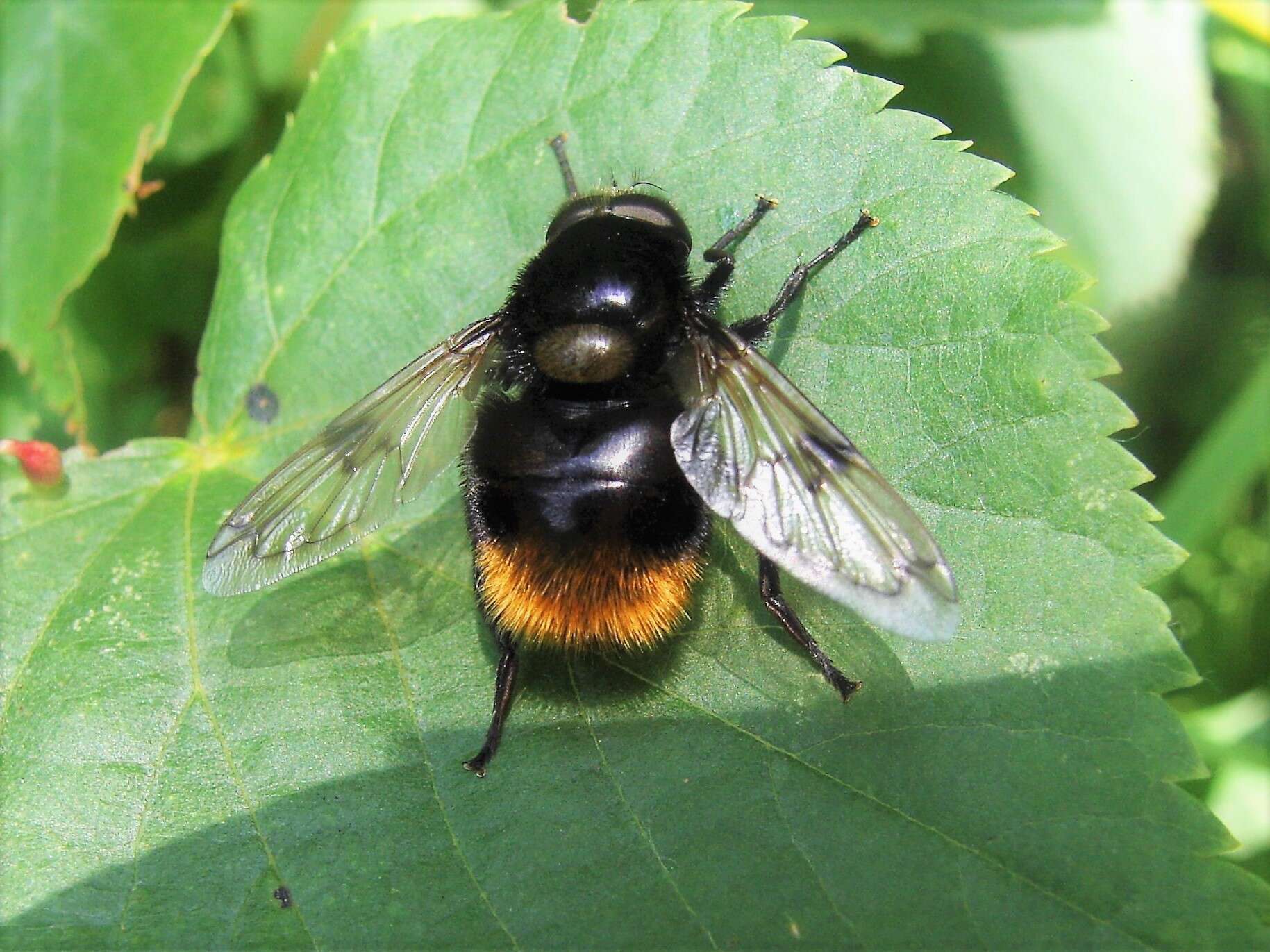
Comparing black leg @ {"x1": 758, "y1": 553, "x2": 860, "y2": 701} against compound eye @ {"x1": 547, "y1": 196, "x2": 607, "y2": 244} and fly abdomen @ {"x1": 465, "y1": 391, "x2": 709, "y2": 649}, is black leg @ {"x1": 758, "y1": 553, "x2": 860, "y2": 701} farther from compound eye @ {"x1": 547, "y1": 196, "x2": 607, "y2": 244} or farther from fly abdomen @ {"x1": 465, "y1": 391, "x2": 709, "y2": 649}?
compound eye @ {"x1": 547, "y1": 196, "x2": 607, "y2": 244}

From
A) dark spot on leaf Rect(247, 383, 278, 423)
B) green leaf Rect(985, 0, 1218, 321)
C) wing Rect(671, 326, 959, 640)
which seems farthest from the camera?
green leaf Rect(985, 0, 1218, 321)

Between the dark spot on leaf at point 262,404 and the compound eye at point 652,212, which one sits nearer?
the compound eye at point 652,212

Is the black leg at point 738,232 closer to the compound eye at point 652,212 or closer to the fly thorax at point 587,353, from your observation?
the compound eye at point 652,212

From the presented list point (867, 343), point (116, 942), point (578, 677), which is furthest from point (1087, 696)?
point (116, 942)

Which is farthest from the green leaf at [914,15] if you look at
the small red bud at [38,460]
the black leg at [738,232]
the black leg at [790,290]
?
the small red bud at [38,460]

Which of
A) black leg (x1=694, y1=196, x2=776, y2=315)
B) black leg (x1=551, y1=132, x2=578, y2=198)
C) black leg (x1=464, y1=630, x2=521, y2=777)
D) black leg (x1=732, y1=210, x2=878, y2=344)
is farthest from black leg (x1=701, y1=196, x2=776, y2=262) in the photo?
black leg (x1=464, y1=630, x2=521, y2=777)

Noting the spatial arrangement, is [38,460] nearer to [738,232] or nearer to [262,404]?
[262,404]
